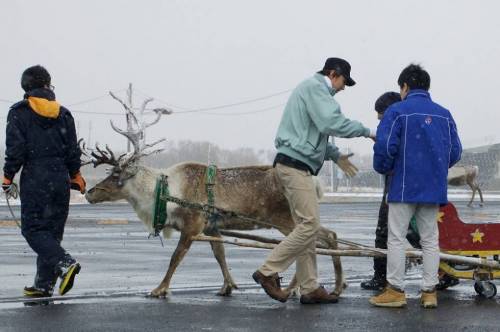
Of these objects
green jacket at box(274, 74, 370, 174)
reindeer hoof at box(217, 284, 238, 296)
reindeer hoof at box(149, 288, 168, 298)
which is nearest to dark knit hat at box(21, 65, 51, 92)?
reindeer hoof at box(149, 288, 168, 298)

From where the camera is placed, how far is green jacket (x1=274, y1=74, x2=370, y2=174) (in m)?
8.70

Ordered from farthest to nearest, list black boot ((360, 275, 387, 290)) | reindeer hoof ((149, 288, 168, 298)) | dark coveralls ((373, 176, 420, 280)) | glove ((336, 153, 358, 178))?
black boot ((360, 275, 387, 290)) < dark coveralls ((373, 176, 420, 280)) < reindeer hoof ((149, 288, 168, 298)) < glove ((336, 153, 358, 178))

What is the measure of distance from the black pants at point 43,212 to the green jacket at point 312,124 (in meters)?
2.07

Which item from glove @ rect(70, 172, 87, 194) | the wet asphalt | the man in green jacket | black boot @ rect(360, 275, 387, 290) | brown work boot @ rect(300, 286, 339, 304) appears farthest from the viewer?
black boot @ rect(360, 275, 387, 290)

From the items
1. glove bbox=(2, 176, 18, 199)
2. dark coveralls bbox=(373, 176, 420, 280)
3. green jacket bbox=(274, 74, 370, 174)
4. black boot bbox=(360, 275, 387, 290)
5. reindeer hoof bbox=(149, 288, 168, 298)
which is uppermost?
green jacket bbox=(274, 74, 370, 174)

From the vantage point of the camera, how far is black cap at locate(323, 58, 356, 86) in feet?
29.6

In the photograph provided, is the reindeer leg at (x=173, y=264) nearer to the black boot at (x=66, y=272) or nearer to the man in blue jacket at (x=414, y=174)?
the black boot at (x=66, y=272)

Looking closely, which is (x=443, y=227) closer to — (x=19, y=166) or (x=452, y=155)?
(x=452, y=155)

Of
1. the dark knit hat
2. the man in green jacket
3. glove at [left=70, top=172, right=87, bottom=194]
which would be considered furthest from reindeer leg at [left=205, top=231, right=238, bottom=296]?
the dark knit hat

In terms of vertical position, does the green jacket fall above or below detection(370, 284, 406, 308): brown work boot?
above

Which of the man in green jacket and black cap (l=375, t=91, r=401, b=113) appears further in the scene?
black cap (l=375, t=91, r=401, b=113)

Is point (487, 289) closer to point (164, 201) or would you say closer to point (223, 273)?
point (223, 273)

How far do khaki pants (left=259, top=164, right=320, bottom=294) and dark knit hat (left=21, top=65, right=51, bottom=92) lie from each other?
2.39 meters

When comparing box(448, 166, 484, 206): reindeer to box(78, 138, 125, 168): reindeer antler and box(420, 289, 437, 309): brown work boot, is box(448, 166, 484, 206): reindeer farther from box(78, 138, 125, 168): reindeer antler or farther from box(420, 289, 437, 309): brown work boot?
box(420, 289, 437, 309): brown work boot
